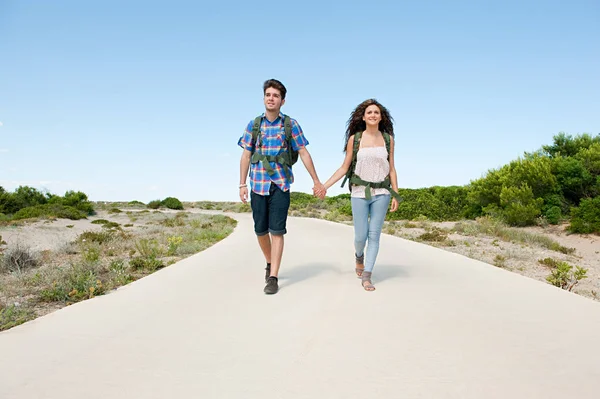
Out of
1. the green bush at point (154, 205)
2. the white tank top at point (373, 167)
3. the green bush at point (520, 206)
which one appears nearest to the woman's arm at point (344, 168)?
the white tank top at point (373, 167)

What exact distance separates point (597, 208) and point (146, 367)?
21.5 metres

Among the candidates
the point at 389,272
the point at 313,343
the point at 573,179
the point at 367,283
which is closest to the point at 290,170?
the point at 367,283

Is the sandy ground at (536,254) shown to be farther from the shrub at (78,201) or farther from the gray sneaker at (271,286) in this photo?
the shrub at (78,201)

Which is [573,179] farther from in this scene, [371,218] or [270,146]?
[270,146]

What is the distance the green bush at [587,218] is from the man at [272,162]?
18.4 meters

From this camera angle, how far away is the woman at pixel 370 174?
575cm

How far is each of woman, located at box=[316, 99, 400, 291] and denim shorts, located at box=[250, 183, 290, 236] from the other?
0.57m

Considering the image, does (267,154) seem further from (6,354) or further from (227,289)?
(6,354)

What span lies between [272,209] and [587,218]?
62.2 feet

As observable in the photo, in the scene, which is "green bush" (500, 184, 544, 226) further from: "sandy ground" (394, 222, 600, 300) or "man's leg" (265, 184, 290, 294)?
"man's leg" (265, 184, 290, 294)

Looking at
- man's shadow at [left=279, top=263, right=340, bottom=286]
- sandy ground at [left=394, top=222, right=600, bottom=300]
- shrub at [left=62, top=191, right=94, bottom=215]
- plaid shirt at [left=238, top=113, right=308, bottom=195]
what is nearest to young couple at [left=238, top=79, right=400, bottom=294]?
plaid shirt at [left=238, top=113, right=308, bottom=195]

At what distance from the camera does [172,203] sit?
61594mm

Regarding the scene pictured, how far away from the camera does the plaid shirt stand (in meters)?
5.57

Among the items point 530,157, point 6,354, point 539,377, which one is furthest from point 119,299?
point 530,157
